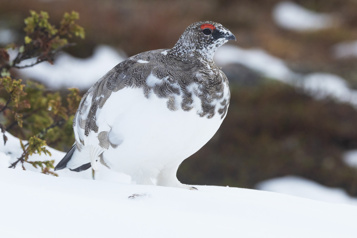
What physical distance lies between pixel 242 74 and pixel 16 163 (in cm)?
506

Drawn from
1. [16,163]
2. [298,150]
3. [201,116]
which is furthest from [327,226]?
[298,150]

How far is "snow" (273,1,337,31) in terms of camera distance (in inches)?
412

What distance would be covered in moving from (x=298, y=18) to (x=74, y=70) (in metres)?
5.61

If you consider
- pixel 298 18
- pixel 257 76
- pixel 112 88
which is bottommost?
pixel 112 88

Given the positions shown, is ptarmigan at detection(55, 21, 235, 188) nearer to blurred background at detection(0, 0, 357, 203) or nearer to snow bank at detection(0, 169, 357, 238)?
snow bank at detection(0, 169, 357, 238)

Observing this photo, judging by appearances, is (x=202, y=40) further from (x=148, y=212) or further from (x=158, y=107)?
(x=148, y=212)

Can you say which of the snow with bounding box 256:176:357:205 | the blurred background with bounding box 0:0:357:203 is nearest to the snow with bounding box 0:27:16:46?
the blurred background with bounding box 0:0:357:203

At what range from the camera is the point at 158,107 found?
205 centimetres

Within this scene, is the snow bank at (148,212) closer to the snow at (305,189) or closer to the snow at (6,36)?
the snow at (305,189)

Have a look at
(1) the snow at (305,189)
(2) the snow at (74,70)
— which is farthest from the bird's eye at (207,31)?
(2) the snow at (74,70)

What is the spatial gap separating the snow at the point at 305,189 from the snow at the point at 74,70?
211cm

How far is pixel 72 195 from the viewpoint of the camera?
1.87 metres

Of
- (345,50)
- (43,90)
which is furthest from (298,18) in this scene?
(43,90)

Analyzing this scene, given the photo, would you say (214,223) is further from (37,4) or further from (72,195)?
(37,4)
